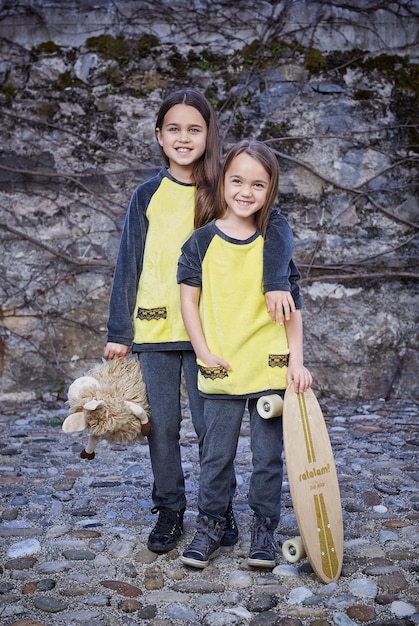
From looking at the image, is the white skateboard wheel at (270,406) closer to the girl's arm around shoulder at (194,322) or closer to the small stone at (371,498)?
the girl's arm around shoulder at (194,322)

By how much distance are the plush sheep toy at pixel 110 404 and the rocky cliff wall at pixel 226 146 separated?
7.01 ft

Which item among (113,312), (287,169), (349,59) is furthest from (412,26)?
(113,312)

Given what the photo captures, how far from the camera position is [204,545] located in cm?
216

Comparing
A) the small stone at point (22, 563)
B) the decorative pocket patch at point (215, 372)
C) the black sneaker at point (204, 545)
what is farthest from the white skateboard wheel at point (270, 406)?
the small stone at point (22, 563)

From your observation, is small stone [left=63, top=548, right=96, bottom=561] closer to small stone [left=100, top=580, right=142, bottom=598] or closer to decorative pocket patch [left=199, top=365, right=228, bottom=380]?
small stone [left=100, top=580, right=142, bottom=598]

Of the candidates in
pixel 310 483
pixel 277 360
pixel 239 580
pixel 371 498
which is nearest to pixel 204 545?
pixel 239 580

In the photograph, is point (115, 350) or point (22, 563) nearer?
point (22, 563)

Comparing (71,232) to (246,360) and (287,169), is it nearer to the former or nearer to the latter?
(287,169)

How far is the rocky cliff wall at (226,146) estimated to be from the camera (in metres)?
4.33

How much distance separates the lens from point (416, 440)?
3492mm

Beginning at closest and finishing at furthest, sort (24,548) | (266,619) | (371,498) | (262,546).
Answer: (266,619) → (262,546) → (24,548) → (371,498)

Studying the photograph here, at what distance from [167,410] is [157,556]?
1.45 ft

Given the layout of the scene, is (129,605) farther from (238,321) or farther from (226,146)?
(226,146)

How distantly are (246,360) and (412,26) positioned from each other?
3137 millimetres
